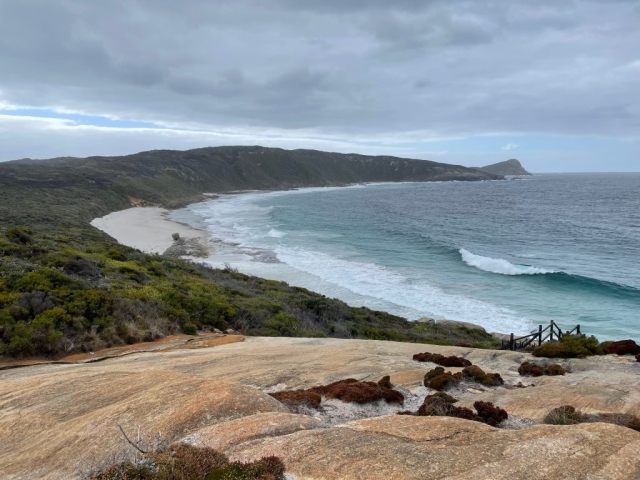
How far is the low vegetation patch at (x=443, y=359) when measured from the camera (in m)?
10.4

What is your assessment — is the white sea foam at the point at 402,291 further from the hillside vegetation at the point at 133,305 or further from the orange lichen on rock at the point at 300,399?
the orange lichen on rock at the point at 300,399

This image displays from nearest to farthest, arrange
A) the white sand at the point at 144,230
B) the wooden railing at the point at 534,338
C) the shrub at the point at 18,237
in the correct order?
the wooden railing at the point at 534,338 → the shrub at the point at 18,237 → the white sand at the point at 144,230

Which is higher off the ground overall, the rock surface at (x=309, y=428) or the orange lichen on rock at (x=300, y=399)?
the rock surface at (x=309, y=428)

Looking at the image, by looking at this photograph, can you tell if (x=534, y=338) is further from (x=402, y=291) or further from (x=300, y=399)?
(x=402, y=291)

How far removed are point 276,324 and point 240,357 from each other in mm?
6851

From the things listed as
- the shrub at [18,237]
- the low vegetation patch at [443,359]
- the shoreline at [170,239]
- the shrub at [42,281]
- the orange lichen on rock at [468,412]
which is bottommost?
the shoreline at [170,239]

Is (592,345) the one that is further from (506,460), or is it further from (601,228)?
(601,228)

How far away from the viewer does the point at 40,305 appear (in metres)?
11.8

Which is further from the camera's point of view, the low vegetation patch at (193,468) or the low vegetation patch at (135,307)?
the low vegetation patch at (135,307)

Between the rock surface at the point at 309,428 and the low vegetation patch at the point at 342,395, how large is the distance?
0.19 metres

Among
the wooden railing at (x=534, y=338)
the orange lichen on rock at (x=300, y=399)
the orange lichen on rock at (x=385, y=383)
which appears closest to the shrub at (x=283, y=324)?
the wooden railing at (x=534, y=338)

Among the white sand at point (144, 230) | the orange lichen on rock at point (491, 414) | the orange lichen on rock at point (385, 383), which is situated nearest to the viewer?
the orange lichen on rock at point (491, 414)

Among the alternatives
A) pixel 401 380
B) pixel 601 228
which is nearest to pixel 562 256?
pixel 601 228

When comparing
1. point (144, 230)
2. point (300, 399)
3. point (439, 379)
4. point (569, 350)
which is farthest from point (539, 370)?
point (144, 230)
